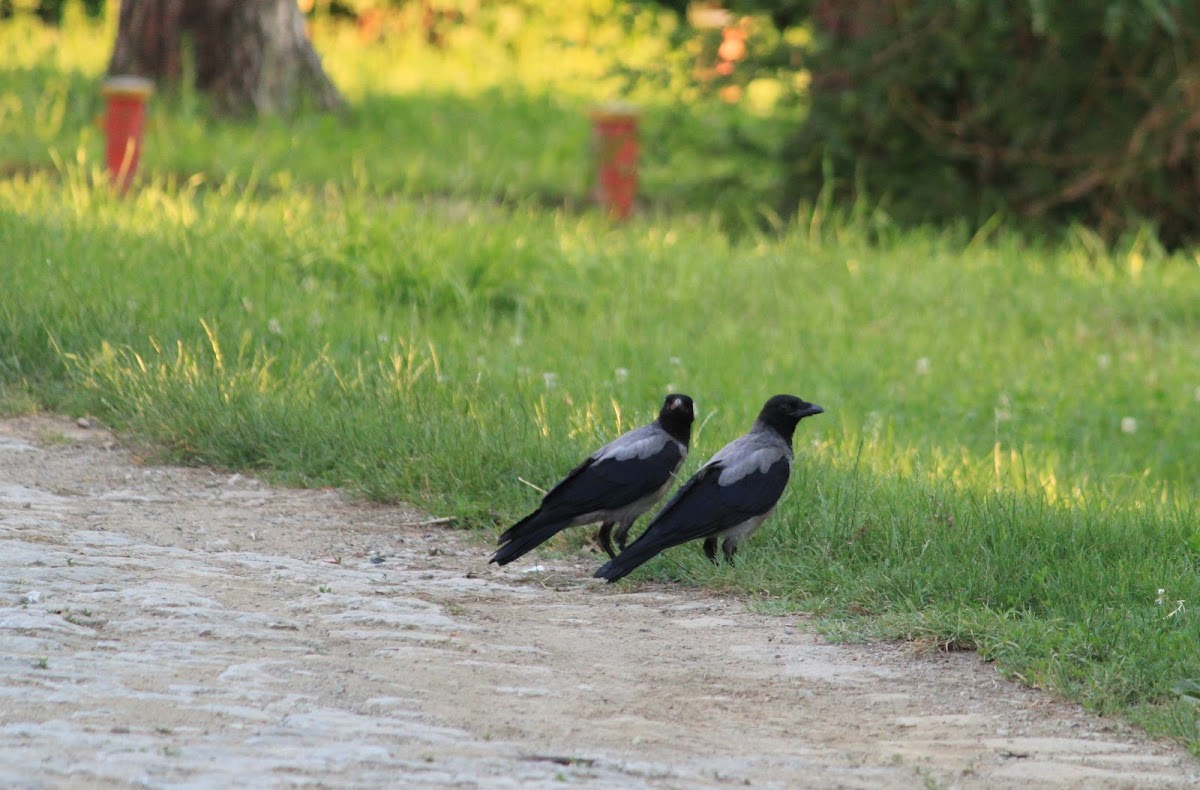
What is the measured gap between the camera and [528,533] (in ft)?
17.5

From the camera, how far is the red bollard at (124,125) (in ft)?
35.5

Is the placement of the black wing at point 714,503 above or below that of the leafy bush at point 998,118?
below

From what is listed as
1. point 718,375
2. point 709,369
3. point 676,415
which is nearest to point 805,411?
point 676,415

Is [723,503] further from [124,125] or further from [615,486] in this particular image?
[124,125]

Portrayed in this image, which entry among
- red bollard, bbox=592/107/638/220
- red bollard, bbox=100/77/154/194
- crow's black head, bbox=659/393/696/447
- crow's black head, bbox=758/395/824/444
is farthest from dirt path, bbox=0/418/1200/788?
red bollard, bbox=592/107/638/220

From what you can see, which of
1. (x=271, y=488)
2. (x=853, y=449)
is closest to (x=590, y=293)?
(x=853, y=449)

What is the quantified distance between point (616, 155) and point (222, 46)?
4.14m

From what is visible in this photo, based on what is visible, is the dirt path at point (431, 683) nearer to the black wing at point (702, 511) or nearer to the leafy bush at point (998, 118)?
the black wing at point (702, 511)

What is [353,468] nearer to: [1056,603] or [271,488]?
[271,488]

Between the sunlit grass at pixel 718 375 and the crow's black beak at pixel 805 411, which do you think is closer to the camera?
the sunlit grass at pixel 718 375

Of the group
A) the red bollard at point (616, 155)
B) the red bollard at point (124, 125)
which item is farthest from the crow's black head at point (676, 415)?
the red bollard at point (616, 155)

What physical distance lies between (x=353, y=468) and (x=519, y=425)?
2.18 feet

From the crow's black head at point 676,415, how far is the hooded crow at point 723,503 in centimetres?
18

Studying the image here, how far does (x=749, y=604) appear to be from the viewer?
5270mm
